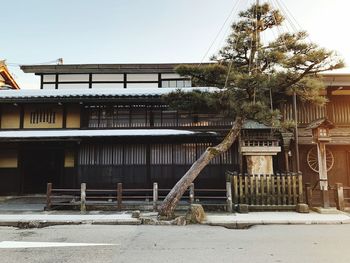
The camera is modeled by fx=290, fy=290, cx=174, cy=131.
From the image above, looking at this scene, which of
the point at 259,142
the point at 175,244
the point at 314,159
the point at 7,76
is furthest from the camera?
the point at 7,76

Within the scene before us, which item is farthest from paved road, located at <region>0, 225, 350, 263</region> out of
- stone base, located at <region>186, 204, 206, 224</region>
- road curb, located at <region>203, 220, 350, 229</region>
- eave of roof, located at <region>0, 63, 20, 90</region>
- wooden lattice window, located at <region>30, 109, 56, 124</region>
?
eave of roof, located at <region>0, 63, 20, 90</region>

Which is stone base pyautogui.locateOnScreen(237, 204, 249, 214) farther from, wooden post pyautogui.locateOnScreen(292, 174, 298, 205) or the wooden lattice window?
the wooden lattice window

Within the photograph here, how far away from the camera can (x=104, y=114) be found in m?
15.8

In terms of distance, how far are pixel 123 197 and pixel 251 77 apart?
7226 mm

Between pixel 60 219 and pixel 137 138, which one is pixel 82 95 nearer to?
pixel 137 138

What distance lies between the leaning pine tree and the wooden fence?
1839 mm

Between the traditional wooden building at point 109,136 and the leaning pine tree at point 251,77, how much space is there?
2.87m

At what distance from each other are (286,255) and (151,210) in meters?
6.80

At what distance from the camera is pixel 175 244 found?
7.09m

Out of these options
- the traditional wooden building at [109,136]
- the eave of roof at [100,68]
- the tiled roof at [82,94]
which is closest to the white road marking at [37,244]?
the traditional wooden building at [109,136]

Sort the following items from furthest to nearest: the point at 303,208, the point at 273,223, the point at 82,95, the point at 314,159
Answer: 1. the point at 82,95
2. the point at 314,159
3. the point at 303,208
4. the point at 273,223

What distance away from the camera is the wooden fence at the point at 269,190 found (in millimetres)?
11727

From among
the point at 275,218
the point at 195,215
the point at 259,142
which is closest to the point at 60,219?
the point at 195,215

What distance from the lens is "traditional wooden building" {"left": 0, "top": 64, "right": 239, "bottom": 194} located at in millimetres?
14508
